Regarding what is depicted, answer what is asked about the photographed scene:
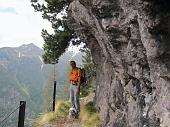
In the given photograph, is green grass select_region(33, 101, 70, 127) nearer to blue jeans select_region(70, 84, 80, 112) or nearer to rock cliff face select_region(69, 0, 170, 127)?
blue jeans select_region(70, 84, 80, 112)

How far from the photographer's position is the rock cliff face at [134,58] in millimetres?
10156

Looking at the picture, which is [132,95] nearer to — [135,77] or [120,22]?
[135,77]

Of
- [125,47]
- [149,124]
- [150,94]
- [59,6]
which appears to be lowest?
[149,124]

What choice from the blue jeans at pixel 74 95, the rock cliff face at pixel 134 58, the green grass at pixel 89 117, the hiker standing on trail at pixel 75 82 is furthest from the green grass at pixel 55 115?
the rock cliff face at pixel 134 58

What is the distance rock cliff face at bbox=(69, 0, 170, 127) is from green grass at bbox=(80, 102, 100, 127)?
52 centimetres

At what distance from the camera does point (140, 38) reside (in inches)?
460

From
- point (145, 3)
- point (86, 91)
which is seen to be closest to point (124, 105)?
point (145, 3)

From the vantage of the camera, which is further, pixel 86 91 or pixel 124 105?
pixel 86 91

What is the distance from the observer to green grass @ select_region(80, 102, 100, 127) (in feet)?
56.2

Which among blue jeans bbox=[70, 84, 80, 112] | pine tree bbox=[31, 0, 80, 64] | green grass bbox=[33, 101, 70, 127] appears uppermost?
pine tree bbox=[31, 0, 80, 64]

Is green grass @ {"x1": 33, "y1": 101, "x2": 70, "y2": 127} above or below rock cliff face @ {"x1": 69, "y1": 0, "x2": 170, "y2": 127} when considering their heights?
below

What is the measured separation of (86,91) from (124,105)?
2119cm

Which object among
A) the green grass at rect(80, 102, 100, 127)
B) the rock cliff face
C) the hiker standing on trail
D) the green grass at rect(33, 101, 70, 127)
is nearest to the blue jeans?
the hiker standing on trail

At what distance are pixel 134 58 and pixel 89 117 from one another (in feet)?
21.3
